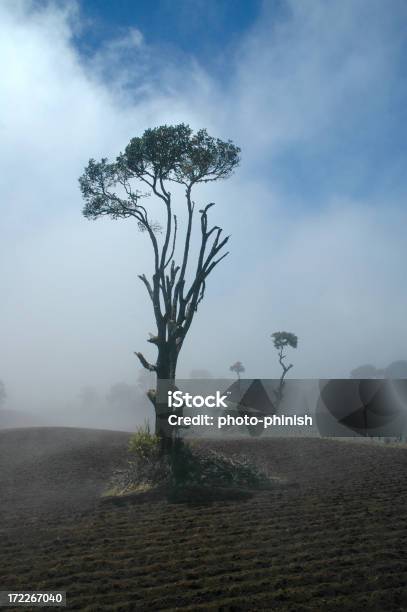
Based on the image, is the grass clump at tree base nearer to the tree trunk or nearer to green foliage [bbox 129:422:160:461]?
green foliage [bbox 129:422:160:461]

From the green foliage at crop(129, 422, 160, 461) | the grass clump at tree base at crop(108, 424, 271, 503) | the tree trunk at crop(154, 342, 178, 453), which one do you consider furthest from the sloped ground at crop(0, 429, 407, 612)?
the tree trunk at crop(154, 342, 178, 453)

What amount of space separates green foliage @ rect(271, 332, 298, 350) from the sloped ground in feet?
88.1

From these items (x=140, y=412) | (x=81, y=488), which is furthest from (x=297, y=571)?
(x=140, y=412)

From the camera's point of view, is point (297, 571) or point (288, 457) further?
point (288, 457)

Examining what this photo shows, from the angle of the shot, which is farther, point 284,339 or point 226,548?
point 284,339

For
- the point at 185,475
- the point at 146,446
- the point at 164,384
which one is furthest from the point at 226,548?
the point at 164,384

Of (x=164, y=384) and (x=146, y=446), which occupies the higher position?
(x=164, y=384)

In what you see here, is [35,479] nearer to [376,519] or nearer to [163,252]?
[163,252]

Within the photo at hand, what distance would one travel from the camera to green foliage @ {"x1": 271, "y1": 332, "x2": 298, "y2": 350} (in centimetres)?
3925

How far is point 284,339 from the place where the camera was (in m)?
39.4

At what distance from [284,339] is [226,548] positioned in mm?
33185

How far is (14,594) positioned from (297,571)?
3.03m

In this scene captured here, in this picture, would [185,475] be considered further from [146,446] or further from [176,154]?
[176,154]

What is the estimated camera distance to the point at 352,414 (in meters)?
22.7
